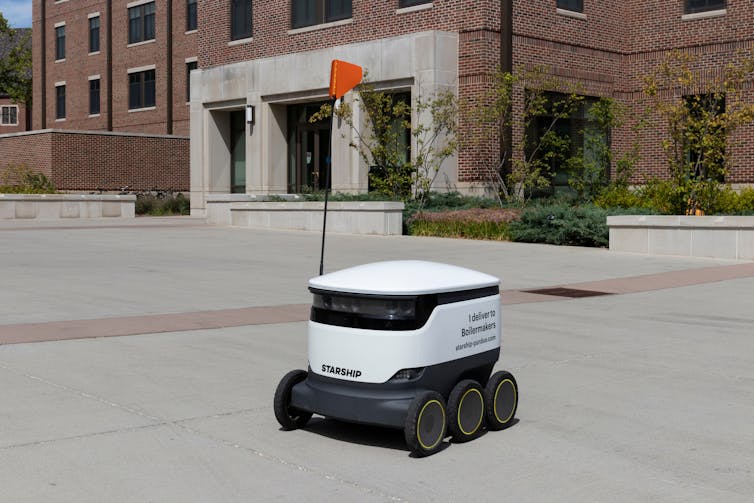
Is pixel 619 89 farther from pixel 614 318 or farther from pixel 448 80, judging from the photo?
pixel 614 318

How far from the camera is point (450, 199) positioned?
2611cm

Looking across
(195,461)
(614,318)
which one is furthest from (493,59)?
(195,461)

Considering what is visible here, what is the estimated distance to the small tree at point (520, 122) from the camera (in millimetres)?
26600

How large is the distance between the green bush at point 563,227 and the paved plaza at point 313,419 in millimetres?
6610

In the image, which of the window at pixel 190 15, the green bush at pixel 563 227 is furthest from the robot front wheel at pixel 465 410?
the window at pixel 190 15

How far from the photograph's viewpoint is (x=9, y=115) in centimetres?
7256

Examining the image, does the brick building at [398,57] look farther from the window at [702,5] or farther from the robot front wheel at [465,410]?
the robot front wheel at [465,410]

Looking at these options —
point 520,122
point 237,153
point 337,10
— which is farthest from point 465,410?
point 237,153

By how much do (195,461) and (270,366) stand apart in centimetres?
274

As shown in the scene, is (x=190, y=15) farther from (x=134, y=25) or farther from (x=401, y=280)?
(x=401, y=280)

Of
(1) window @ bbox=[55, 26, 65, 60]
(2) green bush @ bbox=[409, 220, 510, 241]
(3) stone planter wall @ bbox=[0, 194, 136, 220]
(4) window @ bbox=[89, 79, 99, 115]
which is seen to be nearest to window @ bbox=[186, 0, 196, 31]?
(4) window @ bbox=[89, 79, 99, 115]

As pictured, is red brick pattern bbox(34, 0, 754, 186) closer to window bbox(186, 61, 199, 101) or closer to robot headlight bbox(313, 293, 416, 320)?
window bbox(186, 61, 199, 101)

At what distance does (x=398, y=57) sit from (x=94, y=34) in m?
29.6

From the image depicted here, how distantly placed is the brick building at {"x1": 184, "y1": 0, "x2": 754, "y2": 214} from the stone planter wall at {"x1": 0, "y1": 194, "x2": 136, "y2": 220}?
2832 mm
